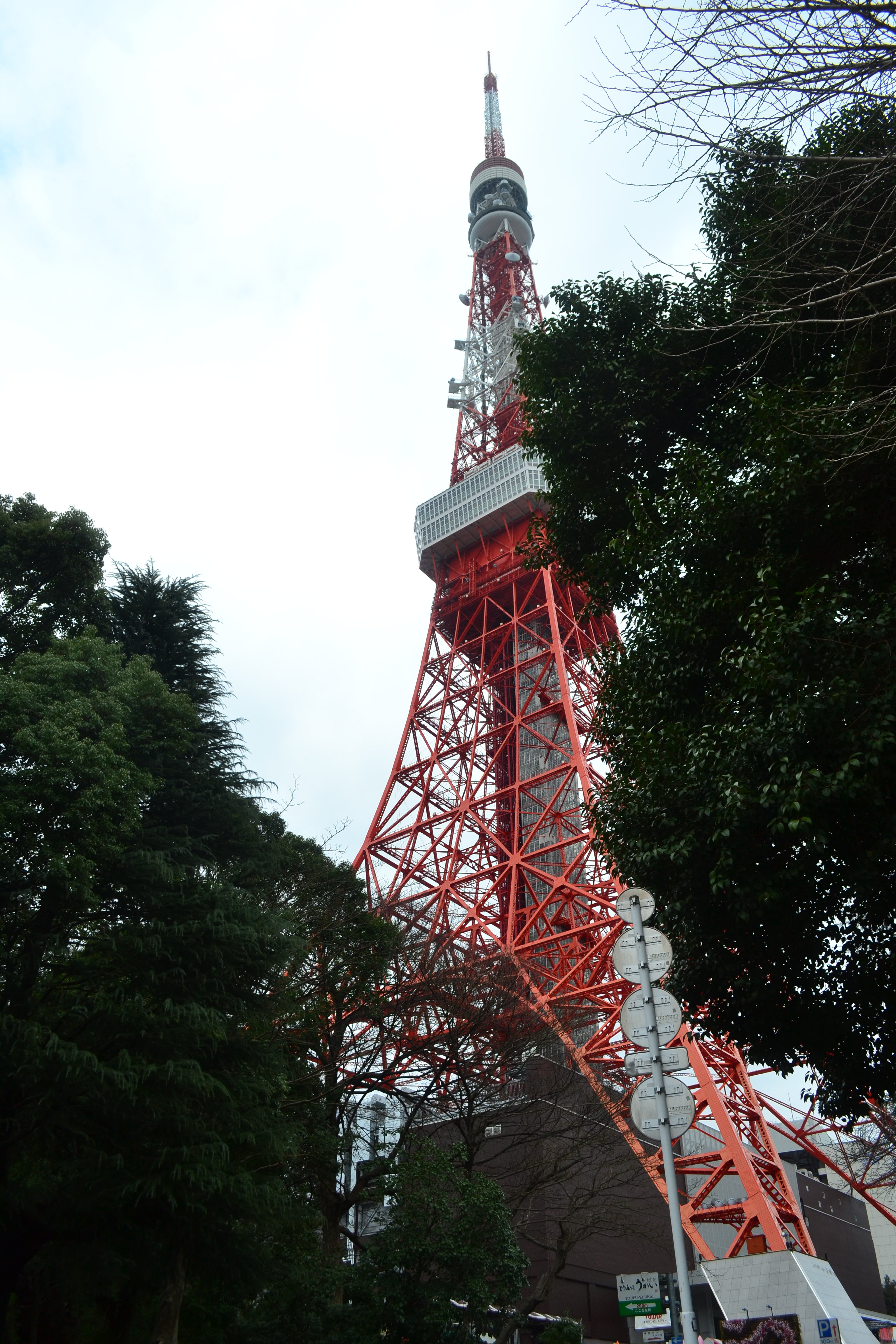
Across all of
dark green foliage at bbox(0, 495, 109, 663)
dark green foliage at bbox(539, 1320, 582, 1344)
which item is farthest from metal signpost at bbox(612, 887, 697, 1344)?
dark green foliage at bbox(539, 1320, 582, 1344)

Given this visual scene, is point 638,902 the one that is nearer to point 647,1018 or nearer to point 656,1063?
point 647,1018

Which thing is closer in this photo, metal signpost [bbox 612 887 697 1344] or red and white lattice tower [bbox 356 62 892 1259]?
metal signpost [bbox 612 887 697 1344]

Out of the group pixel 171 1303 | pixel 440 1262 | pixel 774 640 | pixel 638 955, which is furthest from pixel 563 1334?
pixel 774 640

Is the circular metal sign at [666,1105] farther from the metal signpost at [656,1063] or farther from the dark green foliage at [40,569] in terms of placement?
the dark green foliage at [40,569]

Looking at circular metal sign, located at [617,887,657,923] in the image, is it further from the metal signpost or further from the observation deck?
the observation deck

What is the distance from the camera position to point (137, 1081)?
9711 mm

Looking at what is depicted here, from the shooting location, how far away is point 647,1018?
5.03 metres

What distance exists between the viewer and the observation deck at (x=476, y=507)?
103 ft

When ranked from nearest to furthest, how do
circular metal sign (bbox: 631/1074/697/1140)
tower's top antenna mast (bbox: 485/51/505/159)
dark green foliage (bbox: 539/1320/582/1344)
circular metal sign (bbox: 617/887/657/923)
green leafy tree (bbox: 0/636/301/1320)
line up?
circular metal sign (bbox: 631/1074/697/1140) < circular metal sign (bbox: 617/887/657/923) < green leafy tree (bbox: 0/636/301/1320) < dark green foliage (bbox: 539/1320/582/1344) < tower's top antenna mast (bbox: 485/51/505/159)

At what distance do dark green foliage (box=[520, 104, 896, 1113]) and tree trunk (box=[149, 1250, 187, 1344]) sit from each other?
644 centimetres

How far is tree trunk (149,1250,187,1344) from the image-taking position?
32.6 feet

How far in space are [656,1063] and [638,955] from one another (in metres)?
0.54

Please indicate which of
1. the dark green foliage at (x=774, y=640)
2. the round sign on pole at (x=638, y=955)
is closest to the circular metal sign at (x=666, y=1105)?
the round sign on pole at (x=638, y=955)

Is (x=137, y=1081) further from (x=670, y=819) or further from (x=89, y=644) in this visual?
(x=670, y=819)
